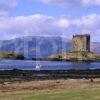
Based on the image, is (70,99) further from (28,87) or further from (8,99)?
(28,87)

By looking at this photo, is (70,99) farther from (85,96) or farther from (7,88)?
(7,88)

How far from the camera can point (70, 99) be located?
1243 inches

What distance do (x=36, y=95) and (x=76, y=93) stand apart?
118 inches

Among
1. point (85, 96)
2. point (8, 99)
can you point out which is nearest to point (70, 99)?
point (85, 96)

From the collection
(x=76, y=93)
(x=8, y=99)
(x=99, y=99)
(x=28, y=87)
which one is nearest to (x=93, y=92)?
(x=76, y=93)

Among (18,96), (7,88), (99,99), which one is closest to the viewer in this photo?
(99,99)

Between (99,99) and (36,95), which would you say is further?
(36,95)

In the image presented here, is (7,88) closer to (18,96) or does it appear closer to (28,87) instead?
(28,87)

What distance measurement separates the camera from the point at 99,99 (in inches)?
1236

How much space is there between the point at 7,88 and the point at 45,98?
425 inches

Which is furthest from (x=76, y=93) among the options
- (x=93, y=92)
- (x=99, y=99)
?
(x=99, y=99)

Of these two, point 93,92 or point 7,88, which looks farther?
point 7,88

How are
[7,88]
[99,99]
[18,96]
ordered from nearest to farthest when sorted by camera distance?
[99,99] < [18,96] < [7,88]

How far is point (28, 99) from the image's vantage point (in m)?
32.0
